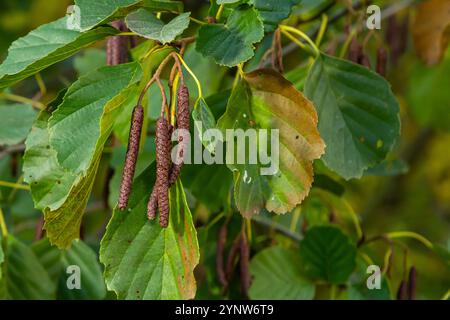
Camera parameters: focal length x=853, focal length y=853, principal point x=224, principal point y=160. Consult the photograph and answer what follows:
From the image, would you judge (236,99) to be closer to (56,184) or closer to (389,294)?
(56,184)

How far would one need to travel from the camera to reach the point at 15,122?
74.4 inches

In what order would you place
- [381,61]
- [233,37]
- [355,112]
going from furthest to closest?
[381,61] → [355,112] → [233,37]

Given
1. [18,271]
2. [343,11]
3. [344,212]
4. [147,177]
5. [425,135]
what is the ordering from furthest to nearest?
[425,135] → [344,212] → [343,11] → [18,271] → [147,177]

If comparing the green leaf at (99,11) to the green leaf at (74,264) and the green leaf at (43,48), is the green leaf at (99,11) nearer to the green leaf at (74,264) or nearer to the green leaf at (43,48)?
the green leaf at (43,48)

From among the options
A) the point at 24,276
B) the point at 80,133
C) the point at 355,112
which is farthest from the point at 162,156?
the point at 24,276

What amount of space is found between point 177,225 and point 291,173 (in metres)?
0.20

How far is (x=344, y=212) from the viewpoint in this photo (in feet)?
7.53

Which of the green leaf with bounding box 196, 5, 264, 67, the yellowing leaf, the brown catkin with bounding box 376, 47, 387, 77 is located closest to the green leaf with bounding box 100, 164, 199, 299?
the green leaf with bounding box 196, 5, 264, 67

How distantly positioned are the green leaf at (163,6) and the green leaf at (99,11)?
0.02m

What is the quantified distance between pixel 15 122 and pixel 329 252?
75 cm

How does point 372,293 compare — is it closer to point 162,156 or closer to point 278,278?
point 278,278

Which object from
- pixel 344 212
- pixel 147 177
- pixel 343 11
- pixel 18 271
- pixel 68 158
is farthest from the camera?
pixel 344 212

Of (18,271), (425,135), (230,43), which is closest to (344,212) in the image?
(18,271)

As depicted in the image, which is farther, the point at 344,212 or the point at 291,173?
the point at 344,212
